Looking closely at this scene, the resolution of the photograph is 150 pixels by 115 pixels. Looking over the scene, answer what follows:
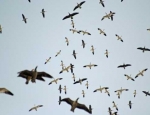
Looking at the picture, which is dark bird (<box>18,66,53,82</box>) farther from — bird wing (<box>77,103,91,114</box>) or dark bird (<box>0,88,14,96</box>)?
bird wing (<box>77,103,91,114</box>)

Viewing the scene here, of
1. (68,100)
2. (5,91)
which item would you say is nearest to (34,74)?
(5,91)

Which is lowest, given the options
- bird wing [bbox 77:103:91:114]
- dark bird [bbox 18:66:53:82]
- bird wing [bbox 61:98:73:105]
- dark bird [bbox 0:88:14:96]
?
bird wing [bbox 77:103:91:114]

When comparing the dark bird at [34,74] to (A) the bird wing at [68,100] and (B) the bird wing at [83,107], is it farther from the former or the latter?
(B) the bird wing at [83,107]

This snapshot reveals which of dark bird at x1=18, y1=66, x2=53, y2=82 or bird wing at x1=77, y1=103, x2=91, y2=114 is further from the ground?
dark bird at x1=18, y1=66, x2=53, y2=82

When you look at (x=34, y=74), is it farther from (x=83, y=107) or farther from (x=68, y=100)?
(x=83, y=107)

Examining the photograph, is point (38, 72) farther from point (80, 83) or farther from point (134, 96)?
point (134, 96)

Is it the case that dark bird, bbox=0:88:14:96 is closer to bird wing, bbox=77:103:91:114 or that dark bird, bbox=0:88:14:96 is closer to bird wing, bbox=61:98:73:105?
bird wing, bbox=61:98:73:105

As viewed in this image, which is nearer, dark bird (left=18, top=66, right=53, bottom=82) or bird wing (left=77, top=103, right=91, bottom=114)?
dark bird (left=18, top=66, right=53, bottom=82)

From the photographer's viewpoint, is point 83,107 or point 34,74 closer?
point 34,74

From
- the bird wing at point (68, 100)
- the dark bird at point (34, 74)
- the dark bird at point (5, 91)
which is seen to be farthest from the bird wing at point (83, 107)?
the dark bird at point (5, 91)

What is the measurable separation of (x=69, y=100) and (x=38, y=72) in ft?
10.4

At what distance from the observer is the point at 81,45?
16.7m

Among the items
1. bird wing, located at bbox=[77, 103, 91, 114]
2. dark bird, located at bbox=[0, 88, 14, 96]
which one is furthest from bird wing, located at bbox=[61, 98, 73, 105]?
dark bird, located at bbox=[0, 88, 14, 96]

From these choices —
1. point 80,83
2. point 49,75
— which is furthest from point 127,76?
point 49,75
